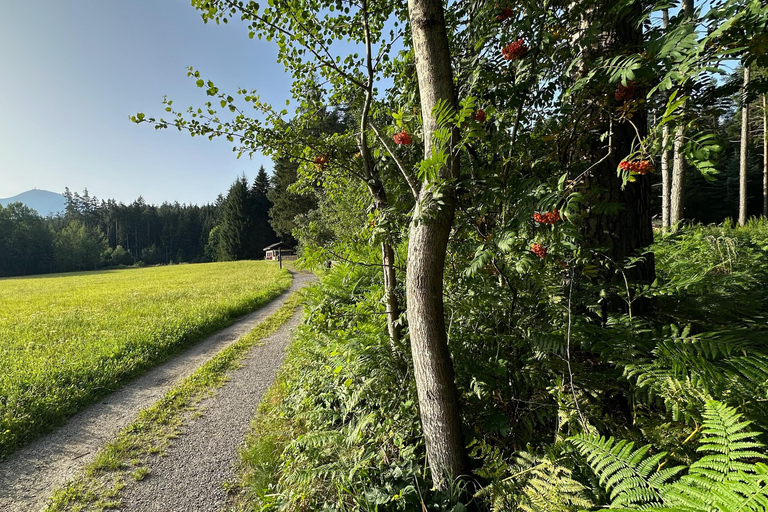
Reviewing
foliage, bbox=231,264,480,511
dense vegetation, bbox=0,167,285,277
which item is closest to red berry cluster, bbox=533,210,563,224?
foliage, bbox=231,264,480,511

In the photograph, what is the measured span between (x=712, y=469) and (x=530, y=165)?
153 cm

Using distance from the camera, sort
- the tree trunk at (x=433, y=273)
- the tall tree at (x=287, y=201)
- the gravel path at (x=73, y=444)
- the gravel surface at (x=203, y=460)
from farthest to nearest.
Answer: the tall tree at (x=287, y=201) → the gravel path at (x=73, y=444) → the gravel surface at (x=203, y=460) → the tree trunk at (x=433, y=273)

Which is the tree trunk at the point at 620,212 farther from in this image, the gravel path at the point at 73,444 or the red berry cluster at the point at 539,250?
the gravel path at the point at 73,444

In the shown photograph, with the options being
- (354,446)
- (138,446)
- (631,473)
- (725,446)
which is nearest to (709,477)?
(725,446)

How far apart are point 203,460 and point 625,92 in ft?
15.3

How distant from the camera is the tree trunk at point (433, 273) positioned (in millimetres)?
1556

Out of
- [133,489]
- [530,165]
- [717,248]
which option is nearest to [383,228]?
[530,165]

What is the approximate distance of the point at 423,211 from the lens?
1.49 m

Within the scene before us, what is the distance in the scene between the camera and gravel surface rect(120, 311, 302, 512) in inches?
109

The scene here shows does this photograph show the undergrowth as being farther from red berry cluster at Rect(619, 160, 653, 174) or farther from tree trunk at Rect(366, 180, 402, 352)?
red berry cluster at Rect(619, 160, 653, 174)

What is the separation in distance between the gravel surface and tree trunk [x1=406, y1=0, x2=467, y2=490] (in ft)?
7.33

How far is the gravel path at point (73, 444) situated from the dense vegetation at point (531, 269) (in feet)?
7.38

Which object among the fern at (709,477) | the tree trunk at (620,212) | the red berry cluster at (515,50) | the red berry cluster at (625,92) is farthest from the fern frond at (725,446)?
the red berry cluster at (515,50)

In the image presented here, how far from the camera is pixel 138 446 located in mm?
3615
